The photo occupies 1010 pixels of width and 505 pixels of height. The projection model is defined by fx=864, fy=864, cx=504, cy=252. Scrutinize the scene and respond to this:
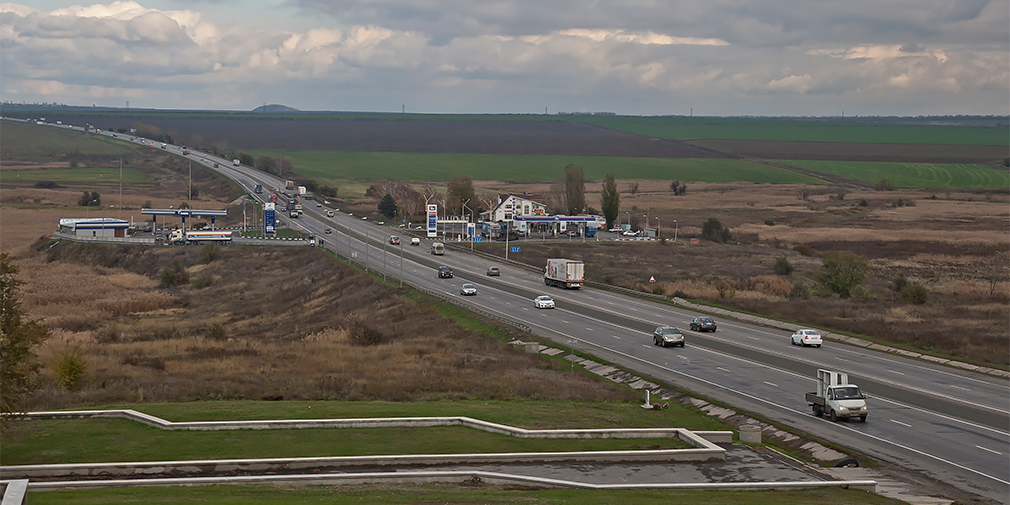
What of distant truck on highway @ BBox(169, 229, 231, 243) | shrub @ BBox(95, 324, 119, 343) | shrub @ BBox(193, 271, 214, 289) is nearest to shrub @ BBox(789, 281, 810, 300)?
shrub @ BBox(95, 324, 119, 343)

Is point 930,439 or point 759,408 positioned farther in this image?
point 759,408

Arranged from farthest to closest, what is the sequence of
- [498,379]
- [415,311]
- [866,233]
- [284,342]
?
[866,233] → [415,311] → [284,342] → [498,379]

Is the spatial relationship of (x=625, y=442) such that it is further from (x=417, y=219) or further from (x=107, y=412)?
(x=417, y=219)

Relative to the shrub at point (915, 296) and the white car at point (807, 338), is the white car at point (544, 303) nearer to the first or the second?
the white car at point (807, 338)

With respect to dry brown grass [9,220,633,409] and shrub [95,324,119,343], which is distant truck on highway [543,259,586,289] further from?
shrub [95,324,119,343]

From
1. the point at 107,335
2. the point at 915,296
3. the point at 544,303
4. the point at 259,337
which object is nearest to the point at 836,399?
the point at 544,303

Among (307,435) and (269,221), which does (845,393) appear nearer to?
(307,435)

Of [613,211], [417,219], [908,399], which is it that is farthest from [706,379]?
[417,219]
